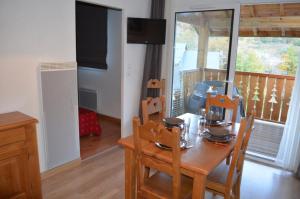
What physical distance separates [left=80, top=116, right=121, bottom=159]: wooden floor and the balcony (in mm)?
1145

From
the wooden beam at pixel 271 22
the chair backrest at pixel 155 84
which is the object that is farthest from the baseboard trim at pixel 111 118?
the wooden beam at pixel 271 22

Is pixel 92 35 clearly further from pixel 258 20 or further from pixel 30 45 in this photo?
pixel 258 20

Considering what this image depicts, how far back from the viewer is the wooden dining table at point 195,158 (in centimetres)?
153

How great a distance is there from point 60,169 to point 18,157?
87 cm

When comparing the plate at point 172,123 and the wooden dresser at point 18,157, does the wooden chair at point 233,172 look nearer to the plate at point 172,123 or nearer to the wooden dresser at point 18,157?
the plate at point 172,123

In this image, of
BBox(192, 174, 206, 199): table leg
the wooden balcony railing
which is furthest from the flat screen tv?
the wooden balcony railing

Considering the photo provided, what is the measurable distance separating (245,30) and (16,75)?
4858mm

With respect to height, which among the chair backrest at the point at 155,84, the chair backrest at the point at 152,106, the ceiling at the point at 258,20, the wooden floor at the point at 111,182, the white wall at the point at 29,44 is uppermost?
the ceiling at the point at 258,20

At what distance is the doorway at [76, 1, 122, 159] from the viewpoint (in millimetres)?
3951

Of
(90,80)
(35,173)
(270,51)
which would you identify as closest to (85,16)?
(90,80)

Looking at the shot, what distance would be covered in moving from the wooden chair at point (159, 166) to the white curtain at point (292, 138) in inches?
71.1

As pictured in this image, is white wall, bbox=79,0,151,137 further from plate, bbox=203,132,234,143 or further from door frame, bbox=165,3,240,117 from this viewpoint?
plate, bbox=203,132,234,143

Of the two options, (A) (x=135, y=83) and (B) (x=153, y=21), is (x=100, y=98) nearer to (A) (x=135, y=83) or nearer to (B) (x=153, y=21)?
(A) (x=135, y=83)

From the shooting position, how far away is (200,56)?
362 centimetres
